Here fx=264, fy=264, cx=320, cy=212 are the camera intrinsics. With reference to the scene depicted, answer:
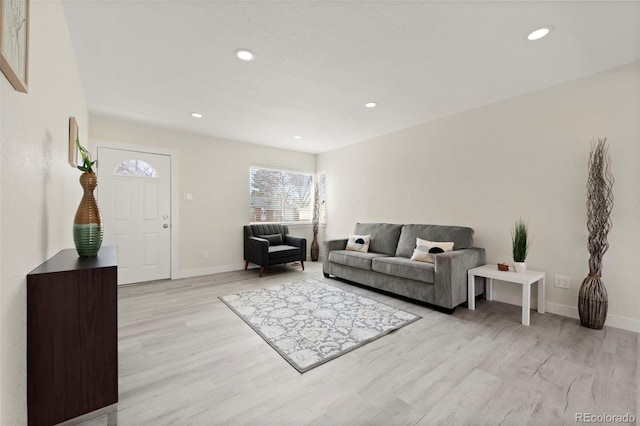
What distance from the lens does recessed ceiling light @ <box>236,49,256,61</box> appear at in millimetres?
2219

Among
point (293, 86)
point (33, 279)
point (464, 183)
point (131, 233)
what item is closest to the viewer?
point (33, 279)

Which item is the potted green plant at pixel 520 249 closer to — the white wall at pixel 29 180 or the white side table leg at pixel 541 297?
the white side table leg at pixel 541 297

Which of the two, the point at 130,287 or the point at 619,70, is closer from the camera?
A: the point at 619,70

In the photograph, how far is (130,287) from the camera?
3.81m

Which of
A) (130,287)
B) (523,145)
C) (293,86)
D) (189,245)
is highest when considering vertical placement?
(293,86)

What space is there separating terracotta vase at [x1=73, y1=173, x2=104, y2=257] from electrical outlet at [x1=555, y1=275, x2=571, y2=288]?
13.4 ft

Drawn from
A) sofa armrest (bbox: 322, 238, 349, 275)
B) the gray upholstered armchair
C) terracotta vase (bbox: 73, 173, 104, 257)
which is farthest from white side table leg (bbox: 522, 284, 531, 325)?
terracotta vase (bbox: 73, 173, 104, 257)

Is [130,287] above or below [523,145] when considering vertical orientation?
below

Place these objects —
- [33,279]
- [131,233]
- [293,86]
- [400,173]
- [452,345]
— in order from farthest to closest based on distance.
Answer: [400,173]
[131,233]
[293,86]
[452,345]
[33,279]

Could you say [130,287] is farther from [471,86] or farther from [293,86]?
[471,86]

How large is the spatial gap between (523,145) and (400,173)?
167 centimetres

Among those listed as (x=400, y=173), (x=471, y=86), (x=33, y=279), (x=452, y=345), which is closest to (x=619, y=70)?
(x=471, y=86)

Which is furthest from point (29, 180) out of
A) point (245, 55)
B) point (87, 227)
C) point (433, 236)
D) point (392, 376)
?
point (433, 236)

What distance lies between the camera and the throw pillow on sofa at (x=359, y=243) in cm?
425
